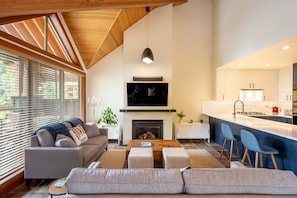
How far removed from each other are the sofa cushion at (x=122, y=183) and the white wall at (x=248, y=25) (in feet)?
9.16

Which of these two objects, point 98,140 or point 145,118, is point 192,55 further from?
point 98,140

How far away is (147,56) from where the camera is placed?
5488 millimetres

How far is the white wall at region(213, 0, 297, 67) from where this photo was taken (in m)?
3.04

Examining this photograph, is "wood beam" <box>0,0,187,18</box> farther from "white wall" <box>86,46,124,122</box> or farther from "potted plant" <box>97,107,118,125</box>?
"potted plant" <box>97,107,118,125</box>

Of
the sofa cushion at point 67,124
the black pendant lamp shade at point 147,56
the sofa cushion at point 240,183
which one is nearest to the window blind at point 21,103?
the sofa cushion at point 67,124

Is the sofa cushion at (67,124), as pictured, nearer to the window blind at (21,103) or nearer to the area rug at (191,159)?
the window blind at (21,103)

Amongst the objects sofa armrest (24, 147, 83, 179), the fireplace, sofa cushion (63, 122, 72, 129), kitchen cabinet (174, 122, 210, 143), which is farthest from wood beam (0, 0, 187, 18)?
kitchen cabinet (174, 122, 210, 143)

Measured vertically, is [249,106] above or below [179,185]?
above

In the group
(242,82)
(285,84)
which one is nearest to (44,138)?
(242,82)

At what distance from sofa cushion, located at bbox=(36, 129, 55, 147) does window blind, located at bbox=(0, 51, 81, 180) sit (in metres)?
0.38

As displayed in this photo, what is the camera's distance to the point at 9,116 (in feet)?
10.1

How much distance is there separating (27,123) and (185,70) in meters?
4.83

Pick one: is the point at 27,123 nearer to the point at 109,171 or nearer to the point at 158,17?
the point at 109,171

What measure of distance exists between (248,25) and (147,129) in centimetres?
364
